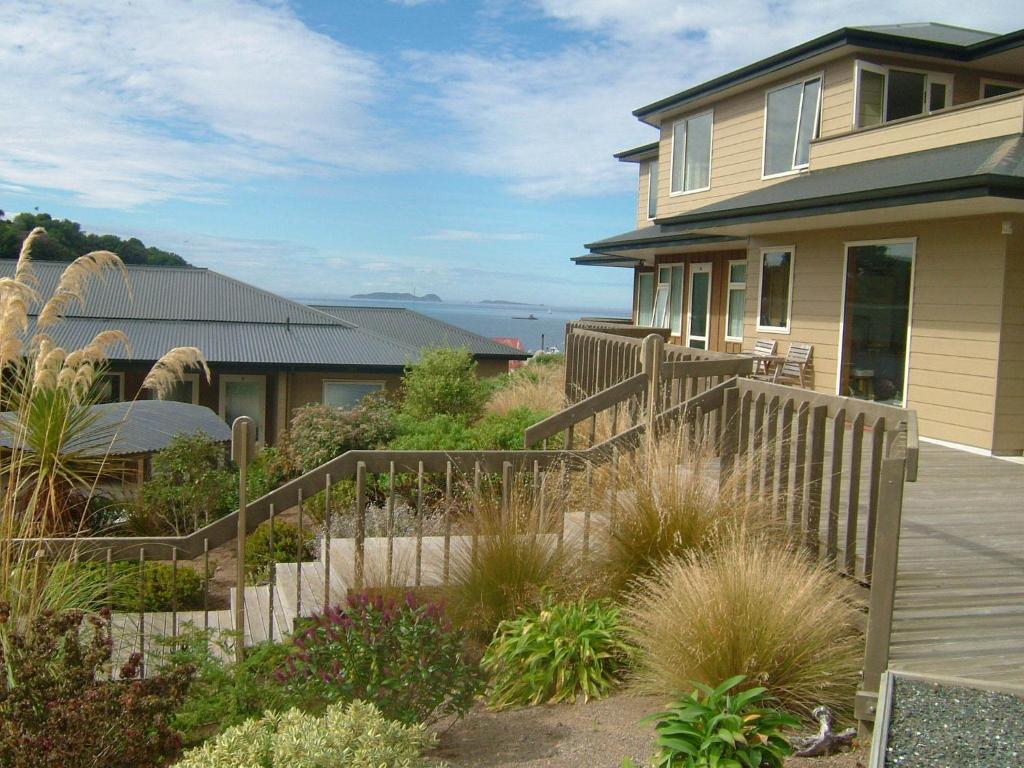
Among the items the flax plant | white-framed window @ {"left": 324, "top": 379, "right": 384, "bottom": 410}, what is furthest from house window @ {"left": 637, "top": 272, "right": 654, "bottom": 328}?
the flax plant

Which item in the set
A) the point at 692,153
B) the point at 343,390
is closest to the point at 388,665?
the point at 692,153

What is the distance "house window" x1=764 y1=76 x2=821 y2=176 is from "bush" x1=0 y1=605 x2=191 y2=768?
510 inches

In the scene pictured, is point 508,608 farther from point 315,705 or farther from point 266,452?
point 266,452

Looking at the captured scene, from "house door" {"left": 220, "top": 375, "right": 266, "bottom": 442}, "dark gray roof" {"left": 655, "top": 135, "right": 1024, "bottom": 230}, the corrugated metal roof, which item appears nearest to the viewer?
"dark gray roof" {"left": 655, "top": 135, "right": 1024, "bottom": 230}

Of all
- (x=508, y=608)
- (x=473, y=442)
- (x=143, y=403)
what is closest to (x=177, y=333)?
(x=143, y=403)

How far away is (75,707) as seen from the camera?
3.83 meters

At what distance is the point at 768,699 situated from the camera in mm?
4094

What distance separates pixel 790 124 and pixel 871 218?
4774mm

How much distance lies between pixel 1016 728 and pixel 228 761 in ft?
A: 10.0

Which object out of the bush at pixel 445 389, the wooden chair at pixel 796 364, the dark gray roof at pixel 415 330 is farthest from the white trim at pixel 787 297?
the dark gray roof at pixel 415 330

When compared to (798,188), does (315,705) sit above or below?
below

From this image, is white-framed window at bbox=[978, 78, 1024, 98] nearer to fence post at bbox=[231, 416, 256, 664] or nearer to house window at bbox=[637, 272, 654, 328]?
house window at bbox=[637, 272, 654, 328]

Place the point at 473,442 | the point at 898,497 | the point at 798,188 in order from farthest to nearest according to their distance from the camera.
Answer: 1. the point at 798,188
2. the point at 473,442
3. the point at 898,497

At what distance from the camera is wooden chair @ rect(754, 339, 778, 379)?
13297 mm
